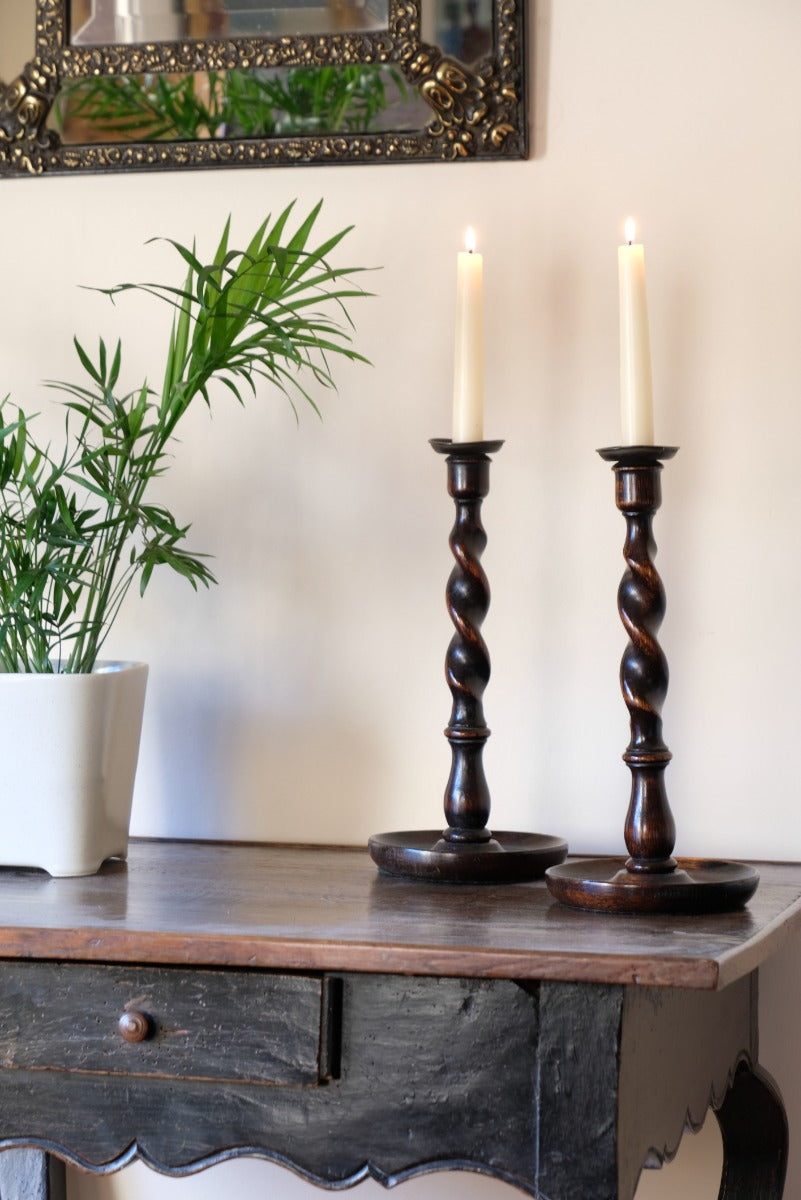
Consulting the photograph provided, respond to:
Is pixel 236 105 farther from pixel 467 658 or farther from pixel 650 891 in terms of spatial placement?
pixel 650 891

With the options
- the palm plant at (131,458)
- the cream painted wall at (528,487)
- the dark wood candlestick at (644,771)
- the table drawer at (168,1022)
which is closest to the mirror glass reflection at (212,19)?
the cream painted wall at (528,487)

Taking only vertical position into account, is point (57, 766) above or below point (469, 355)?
below

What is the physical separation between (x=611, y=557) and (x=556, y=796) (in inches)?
9.1

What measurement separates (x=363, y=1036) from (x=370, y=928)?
0.07 m

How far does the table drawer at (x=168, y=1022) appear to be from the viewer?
0.84 meters

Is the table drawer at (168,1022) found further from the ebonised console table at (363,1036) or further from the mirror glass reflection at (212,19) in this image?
the mirror glass reflection at (212,19)

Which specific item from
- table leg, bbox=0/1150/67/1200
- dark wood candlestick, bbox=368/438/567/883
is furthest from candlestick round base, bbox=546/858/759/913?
table leg, bbox=0/1150/67/1200

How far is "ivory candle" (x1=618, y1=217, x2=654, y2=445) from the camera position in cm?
96

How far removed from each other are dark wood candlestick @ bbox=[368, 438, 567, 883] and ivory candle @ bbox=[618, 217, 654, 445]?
0.47ft

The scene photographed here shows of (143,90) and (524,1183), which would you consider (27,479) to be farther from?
(524,1183)

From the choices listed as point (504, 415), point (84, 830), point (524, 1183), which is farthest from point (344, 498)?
point (524, 1183)

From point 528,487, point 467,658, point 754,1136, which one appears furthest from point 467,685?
point 754,1136

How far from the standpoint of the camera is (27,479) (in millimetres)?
1140

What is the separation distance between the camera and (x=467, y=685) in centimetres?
111
